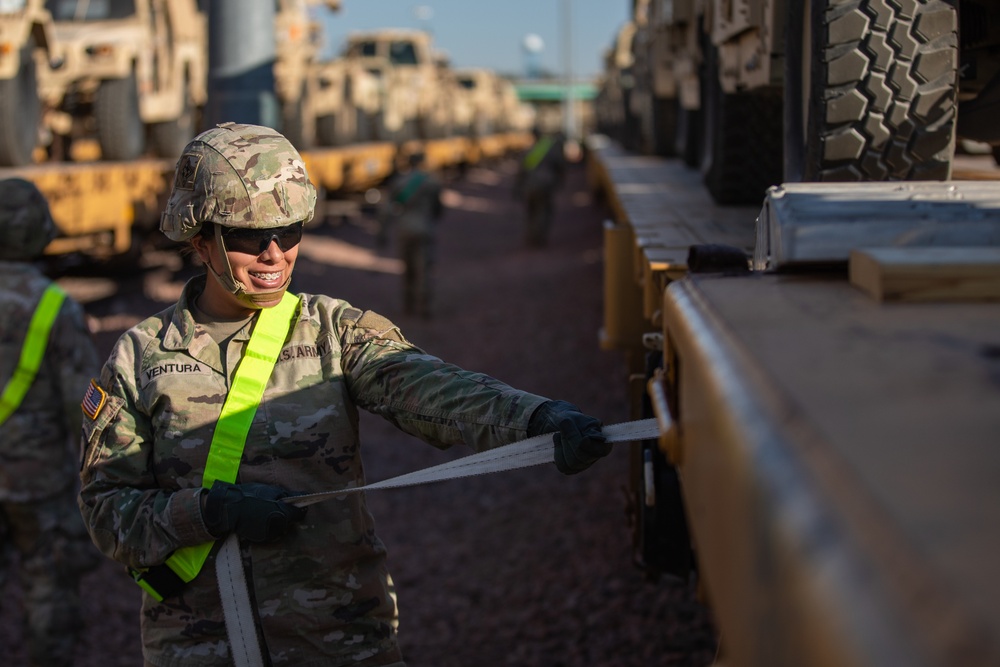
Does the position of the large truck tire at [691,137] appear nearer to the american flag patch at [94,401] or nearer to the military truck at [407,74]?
the american flag patch at [94,401]

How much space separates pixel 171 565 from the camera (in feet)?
7.44

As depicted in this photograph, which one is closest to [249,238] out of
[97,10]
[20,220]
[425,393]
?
[425,393]

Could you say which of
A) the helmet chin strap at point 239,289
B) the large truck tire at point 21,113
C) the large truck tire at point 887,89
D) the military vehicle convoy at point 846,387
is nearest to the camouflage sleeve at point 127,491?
the helmet chin strap at point 239,289

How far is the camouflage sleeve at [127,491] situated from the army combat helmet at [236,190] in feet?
0.89

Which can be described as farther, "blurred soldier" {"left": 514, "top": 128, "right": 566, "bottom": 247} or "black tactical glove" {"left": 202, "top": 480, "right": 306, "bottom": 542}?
"blurred soldier" {"left": 514, "top": 128, "right": 566, "bottom": 247}

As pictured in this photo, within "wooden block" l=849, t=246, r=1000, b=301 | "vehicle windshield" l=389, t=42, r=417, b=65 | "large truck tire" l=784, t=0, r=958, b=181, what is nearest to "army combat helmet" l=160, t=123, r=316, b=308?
"wooden block" l=849, t=246, r=1000, b=301

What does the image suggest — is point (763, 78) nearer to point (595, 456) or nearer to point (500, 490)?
point (595, 456)

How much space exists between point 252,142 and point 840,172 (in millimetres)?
1654

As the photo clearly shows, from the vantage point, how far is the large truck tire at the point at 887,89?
3135 millimetres

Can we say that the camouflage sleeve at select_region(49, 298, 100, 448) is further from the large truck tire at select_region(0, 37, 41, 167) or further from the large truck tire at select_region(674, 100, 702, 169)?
the large truck tire at select_region(0, 37, 41, 167)

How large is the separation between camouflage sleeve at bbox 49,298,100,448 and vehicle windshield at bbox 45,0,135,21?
28.9 feet

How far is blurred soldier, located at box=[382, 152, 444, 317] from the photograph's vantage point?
11492mm

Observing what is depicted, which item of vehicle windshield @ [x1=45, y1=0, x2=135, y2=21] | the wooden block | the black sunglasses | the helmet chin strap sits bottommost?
the helmet chin strap

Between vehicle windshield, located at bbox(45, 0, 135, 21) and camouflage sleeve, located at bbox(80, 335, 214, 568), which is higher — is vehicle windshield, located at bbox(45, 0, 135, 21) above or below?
above
